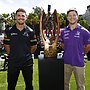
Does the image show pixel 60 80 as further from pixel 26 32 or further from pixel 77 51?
pixel 26 32

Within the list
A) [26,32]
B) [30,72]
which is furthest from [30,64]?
[26,32]

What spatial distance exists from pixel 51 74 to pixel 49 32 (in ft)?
3.47

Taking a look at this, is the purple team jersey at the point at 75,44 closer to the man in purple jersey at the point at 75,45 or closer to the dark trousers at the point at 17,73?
the man in purple jersey at the point at 75,45

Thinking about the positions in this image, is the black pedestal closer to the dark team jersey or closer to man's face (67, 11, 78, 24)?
the dark team jersey

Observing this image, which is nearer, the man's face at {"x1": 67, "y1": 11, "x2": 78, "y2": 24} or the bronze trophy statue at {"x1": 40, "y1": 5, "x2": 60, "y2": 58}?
the man's face at {"x1": 67, "y1": 11, "x2": 78, "y2": 24}

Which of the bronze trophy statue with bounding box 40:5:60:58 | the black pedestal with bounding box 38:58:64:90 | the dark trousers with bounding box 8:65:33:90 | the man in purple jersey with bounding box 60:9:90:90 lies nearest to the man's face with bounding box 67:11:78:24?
the man in purple jersey with bounding box 60:9:90:90

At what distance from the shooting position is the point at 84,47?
6.45 meters

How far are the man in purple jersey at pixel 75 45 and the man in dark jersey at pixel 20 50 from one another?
710 millimetres

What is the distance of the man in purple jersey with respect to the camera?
6.21 meters

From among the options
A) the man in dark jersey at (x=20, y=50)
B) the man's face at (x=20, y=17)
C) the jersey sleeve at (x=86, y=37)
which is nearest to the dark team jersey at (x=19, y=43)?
the man in dark jersey at (x=20, y=50)

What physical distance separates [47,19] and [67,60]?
1.09 m

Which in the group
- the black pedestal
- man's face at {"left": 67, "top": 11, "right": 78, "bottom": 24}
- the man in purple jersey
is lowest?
the black pedestal

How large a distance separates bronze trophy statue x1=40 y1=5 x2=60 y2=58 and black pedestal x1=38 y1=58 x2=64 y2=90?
0.77 ft

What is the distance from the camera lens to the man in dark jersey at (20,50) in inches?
243
